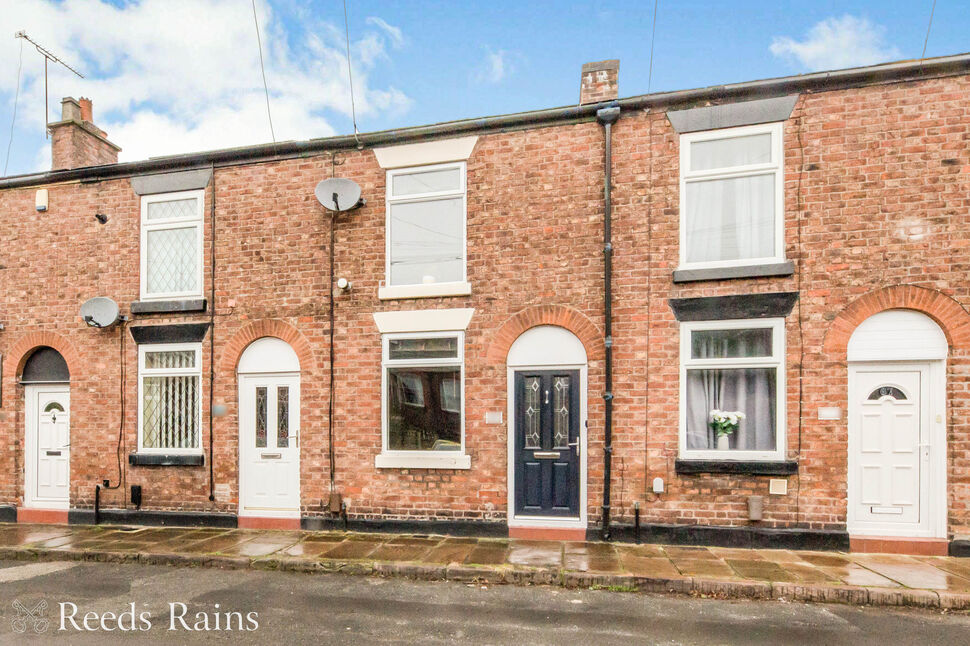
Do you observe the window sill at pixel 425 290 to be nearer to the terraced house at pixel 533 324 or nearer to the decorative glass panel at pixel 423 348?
the terraced house at pixel 533 324

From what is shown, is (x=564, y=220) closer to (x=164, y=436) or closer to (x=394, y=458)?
(x=394, y=458)

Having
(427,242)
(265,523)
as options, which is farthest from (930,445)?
(265,523)

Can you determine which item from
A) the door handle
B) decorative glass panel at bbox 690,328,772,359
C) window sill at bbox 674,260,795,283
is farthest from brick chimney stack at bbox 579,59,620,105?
the door handle

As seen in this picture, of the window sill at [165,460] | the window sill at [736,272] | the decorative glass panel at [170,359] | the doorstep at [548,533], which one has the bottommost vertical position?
the doorstep at [548,533]

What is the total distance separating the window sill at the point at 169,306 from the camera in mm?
8891

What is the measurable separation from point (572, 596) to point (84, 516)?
8030mm

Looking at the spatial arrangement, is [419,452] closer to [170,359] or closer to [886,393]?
[170,359]

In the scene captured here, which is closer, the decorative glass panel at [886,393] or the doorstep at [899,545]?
the doorstep at [899,545]

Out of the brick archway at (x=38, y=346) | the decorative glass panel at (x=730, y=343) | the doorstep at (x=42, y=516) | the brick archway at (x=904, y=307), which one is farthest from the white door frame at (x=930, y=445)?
the doorstep at (x=42, y=516)

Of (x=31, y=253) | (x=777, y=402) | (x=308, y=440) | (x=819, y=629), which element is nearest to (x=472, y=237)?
(x=308, y=440)

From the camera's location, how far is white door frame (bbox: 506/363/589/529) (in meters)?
7.57

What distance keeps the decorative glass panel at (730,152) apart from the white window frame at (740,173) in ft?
0.18

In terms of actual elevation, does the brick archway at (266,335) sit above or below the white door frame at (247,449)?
above

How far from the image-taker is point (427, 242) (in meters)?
8.38
